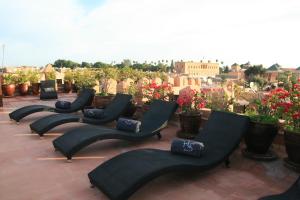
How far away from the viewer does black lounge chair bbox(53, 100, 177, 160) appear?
4754 millimetres

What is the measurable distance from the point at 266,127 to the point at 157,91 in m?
3.91

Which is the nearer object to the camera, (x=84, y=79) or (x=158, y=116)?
(x=158, y=116)

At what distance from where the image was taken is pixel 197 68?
123 meters

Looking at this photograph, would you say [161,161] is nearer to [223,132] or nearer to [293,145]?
[223,132]

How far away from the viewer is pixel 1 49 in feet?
53.2

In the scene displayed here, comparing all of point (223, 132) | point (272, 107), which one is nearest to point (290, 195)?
point (223, 132)

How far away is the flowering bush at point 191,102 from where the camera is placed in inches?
249

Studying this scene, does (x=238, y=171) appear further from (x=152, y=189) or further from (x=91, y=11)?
(x=91, y=11)

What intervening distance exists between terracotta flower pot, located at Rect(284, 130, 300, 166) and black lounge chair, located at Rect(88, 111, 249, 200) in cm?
63

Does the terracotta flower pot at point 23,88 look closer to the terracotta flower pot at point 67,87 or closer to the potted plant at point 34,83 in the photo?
the potted plant at point 34,83

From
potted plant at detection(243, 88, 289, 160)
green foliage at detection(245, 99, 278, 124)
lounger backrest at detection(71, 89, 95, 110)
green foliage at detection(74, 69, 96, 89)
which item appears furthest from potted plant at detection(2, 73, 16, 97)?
potted plant at detection(243, 88, 289, 160)

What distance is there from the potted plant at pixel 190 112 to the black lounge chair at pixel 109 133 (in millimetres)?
310

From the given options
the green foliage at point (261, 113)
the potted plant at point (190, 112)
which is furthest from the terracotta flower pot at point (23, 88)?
the green foliage at point (261, 113)

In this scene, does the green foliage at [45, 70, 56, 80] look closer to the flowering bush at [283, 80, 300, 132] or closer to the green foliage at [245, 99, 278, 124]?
the green foliage at [245, 99, 278, 124]
